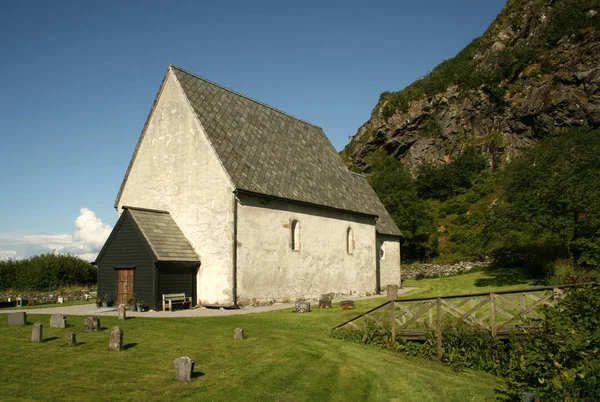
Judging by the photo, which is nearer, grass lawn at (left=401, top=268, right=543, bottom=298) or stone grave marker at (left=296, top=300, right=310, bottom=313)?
stone grave marker at (left=296, top=300, right=310, bottom=313)

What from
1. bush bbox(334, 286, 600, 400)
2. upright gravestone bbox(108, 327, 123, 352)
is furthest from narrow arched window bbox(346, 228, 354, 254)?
upright gravestone bbox(108, 327, 123, 352)

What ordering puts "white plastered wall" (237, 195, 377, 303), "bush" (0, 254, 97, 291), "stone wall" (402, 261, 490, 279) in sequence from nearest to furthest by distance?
"white plastered wall" (237, 195, 377, 303), "bush" (0, 254, 97, 291), "stone wall" (402, 261, 490, 279)

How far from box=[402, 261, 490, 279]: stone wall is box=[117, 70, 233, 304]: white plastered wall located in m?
27.5

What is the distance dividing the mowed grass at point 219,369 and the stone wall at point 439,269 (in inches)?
1183

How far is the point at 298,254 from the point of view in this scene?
26.5m

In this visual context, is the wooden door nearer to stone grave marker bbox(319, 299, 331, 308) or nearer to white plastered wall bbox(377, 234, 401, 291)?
stone grave marker bbox(319, 299, 331, 308)

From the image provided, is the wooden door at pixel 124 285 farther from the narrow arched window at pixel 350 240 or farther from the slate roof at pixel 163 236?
the narrow arched window at pixel 350 240

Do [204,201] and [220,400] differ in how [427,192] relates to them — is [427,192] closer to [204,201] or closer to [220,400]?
[204,201]

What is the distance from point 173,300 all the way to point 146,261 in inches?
88.0

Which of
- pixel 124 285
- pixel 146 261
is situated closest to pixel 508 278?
pixel 146 261

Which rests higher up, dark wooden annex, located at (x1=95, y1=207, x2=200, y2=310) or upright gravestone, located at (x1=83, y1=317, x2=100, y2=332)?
dark wooden annex, located at (x1=95, y1=207, x2=200, y2=310)

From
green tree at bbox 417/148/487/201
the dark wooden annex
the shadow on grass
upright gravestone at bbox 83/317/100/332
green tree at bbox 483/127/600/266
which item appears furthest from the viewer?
green tree at bbox 417/148/487/201

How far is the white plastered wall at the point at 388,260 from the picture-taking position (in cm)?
3650

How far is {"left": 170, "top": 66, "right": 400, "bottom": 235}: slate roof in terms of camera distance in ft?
82.2
